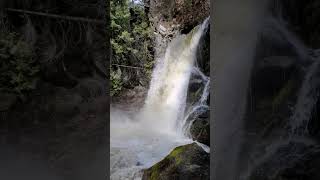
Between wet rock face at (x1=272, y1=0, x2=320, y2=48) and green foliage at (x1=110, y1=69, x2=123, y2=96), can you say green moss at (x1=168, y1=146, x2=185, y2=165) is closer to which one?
wet rock face at (x1=272, y1=0, x2=320, y2=48)

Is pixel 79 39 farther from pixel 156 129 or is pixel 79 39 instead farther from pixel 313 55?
pixel 156 129

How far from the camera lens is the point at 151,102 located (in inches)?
352

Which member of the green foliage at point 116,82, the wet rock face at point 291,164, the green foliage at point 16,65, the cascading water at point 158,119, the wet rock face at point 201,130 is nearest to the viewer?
the green foliage at point 16,65

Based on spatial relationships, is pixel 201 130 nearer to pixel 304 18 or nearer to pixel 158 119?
pixel 158 119

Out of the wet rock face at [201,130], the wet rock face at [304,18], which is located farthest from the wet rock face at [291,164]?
the wet rock face at [201,130]

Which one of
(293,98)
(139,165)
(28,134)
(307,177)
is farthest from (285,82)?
(139,165)

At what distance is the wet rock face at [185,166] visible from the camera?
5598 millimetres

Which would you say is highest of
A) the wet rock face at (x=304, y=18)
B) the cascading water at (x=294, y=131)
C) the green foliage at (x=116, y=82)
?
the wet rock face at (x=304, y=18)

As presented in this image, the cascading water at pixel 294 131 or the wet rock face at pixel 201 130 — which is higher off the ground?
the cascading water at pixel 294 131

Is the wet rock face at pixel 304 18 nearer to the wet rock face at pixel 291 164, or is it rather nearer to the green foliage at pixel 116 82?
the wet rock face at pixel 291 164

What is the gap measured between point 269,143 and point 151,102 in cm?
571

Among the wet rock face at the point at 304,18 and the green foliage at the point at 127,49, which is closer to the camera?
the wet rock face at the point at 304,18

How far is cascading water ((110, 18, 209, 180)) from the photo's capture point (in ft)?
23.1

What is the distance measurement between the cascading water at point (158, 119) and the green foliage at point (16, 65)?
3.72 meters
